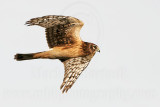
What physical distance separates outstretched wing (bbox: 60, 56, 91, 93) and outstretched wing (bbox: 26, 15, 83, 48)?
34.8 inches

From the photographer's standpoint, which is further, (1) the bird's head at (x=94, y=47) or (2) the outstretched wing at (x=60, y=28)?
(1) the bird's head at (x=94, y=47)

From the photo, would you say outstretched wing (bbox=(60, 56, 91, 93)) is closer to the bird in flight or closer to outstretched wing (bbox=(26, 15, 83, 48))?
the bird in flight

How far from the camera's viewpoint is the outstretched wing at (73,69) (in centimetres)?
2048

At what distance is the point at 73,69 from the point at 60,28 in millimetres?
1793

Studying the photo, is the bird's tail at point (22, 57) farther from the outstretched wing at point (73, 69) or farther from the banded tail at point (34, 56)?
the outstretched wing at point (73, 69)

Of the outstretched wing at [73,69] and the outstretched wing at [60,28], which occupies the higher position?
the outstretched wing at [60,28]

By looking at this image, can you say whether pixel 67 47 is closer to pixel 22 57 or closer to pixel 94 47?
pixel 94 47

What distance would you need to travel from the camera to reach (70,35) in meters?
20.8

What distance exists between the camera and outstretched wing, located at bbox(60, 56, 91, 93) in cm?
2048

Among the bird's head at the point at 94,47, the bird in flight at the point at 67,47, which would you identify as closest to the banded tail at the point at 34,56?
the bird in flight at the point at 67,47

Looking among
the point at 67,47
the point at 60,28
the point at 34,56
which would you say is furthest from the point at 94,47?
the point at 34,56

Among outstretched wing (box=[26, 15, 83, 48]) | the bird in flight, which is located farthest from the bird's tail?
outstretched wing (box=[26, 15, 83, 48])

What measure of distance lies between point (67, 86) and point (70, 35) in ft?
6.82

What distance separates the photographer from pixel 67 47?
20.8 metres
